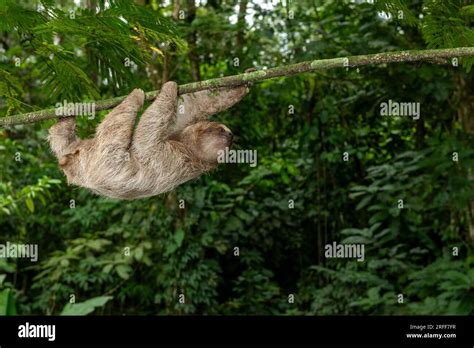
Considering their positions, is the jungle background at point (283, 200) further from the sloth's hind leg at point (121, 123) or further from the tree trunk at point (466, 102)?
the sloth's hind leg at point (121, 123)

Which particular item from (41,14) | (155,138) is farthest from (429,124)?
(41,14)

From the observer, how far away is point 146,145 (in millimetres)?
4766

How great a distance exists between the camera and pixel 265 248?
1066 cm

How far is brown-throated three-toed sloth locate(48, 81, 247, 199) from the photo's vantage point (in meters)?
4.52

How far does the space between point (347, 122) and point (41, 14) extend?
8.04 meters

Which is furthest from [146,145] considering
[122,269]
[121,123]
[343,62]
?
[122,269]

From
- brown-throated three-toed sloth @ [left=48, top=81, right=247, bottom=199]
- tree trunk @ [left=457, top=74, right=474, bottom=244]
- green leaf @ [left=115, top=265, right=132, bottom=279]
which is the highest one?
tree trunk @ [left=457, top=74, right=474, bottom=244]

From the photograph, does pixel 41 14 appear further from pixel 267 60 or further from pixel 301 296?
pixel 301 296

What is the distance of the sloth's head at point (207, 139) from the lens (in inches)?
197

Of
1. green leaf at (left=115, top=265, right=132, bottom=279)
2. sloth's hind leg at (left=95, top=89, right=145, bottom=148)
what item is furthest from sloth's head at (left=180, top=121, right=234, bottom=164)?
green leaf at (left=115, top=265, right=132, bottom=279)

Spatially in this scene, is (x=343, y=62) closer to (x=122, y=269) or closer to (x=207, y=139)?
(x=207, y=139)

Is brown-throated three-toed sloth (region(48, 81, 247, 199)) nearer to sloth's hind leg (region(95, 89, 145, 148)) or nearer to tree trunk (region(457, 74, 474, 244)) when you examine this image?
sloth's hind leg (region(95, 89, 145, 148))

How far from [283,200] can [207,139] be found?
6.22m

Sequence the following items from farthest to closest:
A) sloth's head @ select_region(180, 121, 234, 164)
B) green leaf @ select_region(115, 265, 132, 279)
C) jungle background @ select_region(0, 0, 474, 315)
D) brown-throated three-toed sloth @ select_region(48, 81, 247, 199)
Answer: green leaf @ select_region(115, 265, 132, 279), jungle background @ select_region(0, 0, 474, 315), sloth's head @ select_region(180, 121, 234, 164), brown-throated three-toed sloth @ select_region(48, 81, 247, 199)
